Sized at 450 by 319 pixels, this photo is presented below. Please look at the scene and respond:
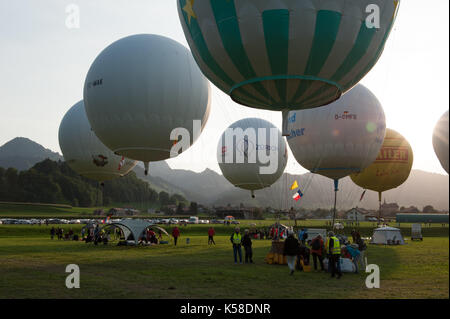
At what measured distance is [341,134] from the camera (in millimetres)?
27781

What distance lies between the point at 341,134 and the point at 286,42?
52.7 ft

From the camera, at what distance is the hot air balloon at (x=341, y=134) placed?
27953mm

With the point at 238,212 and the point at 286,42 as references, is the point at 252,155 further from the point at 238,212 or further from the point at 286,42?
the point at 238,212

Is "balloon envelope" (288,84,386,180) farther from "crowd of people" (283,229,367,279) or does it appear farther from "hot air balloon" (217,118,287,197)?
"hot air balloon" (217,118,287,197)

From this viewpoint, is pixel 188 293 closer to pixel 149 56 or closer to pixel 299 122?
pixel 149 56

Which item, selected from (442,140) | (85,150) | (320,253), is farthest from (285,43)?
(85,150)

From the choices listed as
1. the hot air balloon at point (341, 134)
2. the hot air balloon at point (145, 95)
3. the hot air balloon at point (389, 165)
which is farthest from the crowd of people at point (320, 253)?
the hot air balloon at point (389, 165)

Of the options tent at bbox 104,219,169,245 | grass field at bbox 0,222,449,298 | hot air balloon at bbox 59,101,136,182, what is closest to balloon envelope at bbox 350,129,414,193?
grass field at bbox 0,222,449,298

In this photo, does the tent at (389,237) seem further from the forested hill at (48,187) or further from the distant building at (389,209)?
the distant building at (389,209)

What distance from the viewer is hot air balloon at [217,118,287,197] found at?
41188 millimetres

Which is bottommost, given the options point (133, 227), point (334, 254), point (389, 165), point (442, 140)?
point (133, 227)

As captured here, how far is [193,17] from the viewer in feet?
46.3

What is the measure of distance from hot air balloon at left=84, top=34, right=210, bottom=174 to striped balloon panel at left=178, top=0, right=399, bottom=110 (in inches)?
327

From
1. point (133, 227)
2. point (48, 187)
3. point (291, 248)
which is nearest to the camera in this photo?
point (291, 248)
